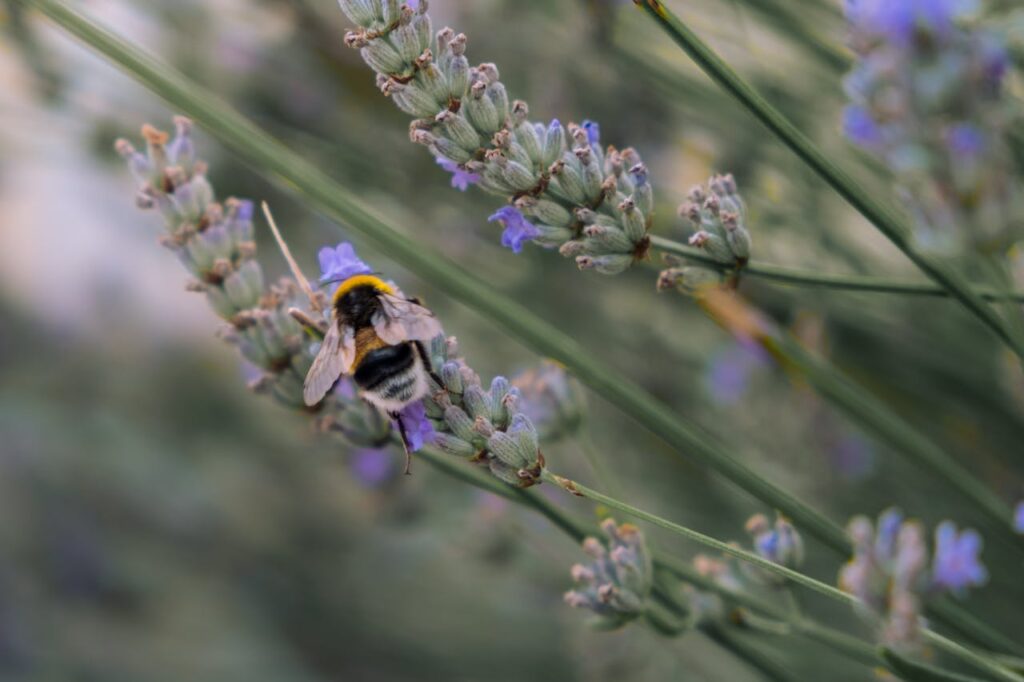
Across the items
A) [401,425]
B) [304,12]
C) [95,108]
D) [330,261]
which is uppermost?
[304,12]

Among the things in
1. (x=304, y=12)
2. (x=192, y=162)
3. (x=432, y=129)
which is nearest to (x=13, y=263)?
(x=304, y=12)

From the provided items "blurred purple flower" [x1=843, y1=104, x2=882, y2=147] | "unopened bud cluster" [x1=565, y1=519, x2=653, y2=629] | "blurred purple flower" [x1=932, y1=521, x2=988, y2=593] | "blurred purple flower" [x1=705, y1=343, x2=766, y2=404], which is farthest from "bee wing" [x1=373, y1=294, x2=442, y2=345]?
"blurred purple flower" [x1=705, y1=343, x2=766, y2=404]

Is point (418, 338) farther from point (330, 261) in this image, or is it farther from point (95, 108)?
point (95, 108)

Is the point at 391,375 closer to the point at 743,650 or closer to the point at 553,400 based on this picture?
the point at 553,400

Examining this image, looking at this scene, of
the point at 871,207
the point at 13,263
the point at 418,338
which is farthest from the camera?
the point at 13,263

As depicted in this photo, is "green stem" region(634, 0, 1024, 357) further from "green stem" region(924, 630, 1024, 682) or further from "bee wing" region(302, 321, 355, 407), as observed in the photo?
"bee wing" region(302, 321, 355, 407)

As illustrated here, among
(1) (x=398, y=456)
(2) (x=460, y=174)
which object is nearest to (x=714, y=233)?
(2) (x=460, y=174)
